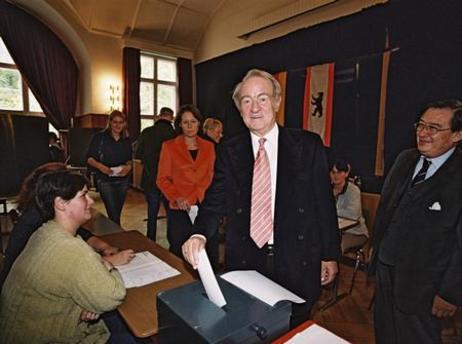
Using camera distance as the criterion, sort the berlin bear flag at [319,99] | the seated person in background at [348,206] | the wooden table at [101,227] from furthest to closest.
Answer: the berlin bear flag at [319,99] → the seated person in background at [348,206] → the wooden table at [101,227]

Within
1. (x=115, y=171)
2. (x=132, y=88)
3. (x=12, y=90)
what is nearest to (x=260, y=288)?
(x=115, y=171)

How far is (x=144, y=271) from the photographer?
5.11 ft

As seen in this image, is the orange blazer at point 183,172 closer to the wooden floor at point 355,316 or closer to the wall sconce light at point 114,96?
the wooden floor at point 355,316

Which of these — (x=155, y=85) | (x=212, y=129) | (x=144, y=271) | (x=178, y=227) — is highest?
(x=155, y=85)

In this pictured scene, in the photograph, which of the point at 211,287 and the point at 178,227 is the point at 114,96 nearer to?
the point at 178,227

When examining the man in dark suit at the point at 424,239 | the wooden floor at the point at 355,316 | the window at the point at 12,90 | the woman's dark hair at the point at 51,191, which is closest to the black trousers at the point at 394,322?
the man in dark suit at the point at 424,239

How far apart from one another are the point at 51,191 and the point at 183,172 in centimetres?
127

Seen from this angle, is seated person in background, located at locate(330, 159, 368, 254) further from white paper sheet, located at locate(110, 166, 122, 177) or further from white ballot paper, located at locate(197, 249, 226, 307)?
white ballot paper, located at locate(197, 249, 226, 307)

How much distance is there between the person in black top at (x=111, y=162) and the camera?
353 centimetres

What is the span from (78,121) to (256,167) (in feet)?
24.9

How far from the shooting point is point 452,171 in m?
1.60

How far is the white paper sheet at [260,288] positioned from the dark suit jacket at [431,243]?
113 cm

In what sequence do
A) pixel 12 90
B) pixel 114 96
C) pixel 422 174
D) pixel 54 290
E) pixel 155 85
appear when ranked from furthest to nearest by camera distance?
1. pixel 155 85
2. pixel 114 96
3. pixel 12 90
4. pixel 422 174
5. pixel 54 290

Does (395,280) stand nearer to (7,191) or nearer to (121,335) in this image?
(121,335)
